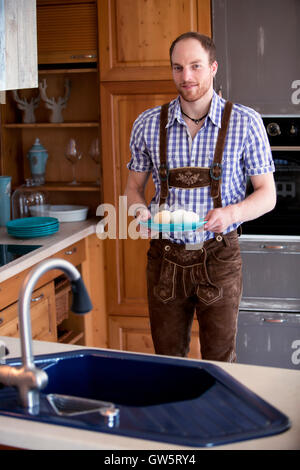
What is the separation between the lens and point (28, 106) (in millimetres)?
4074

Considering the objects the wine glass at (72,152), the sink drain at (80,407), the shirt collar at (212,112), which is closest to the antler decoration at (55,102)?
the wine glass at (72,152)

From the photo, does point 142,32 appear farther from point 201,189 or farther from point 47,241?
point 201,189

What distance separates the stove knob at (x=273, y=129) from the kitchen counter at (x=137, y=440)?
81.8 inches

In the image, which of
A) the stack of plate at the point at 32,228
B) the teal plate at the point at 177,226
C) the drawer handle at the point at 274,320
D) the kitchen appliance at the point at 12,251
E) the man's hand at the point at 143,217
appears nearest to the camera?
the teal plate at the point at 177,226

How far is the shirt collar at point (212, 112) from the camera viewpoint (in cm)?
260

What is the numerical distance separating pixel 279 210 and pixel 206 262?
115cm

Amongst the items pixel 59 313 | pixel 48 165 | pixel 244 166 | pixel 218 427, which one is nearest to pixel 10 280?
pixel 59 313

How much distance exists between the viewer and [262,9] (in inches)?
136

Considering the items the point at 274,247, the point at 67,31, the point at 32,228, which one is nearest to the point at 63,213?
the point at 32,228

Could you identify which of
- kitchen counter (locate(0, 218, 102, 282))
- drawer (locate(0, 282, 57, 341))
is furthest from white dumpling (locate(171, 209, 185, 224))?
drawer (locate(0, 282, 57, 341))

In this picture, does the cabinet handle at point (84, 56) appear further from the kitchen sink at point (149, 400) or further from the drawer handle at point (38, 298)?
the kitchen sink at point (149, 400)

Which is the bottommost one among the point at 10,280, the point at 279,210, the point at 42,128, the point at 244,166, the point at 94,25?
the point at 10,280

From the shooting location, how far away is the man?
2.57 metres

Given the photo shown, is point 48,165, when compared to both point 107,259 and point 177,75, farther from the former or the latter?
point 177,75
